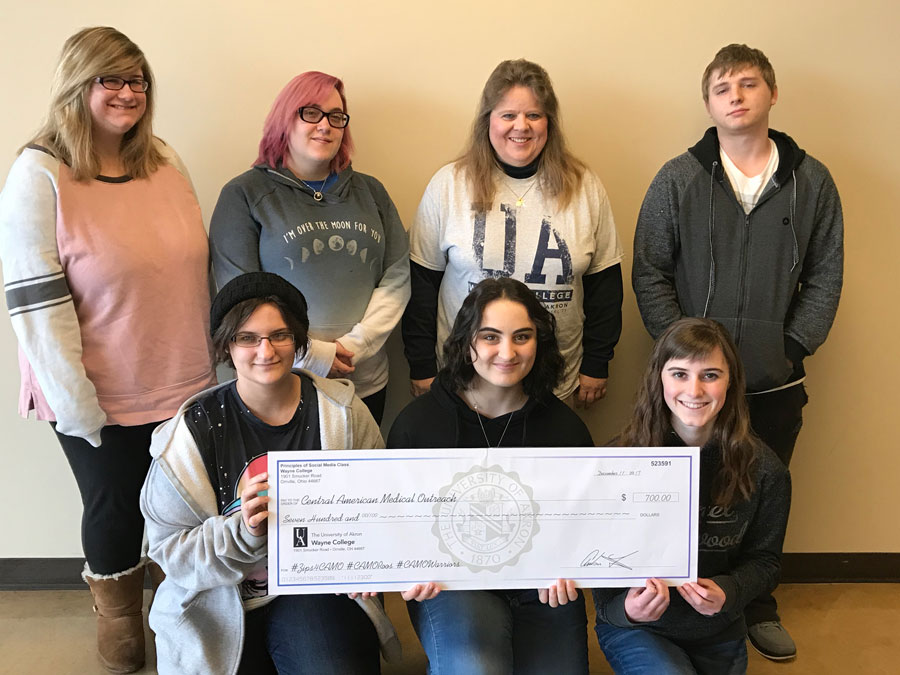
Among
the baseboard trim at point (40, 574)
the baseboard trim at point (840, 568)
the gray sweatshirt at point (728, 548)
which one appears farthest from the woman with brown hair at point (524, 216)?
the baseboard trim at point (40, 574)

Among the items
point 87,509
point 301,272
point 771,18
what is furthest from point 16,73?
point 771,18

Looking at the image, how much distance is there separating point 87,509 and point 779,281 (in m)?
2.02

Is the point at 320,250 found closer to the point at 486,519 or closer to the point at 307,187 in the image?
the point at 307,187

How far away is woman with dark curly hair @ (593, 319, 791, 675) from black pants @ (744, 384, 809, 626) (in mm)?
509

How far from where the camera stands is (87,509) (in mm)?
2035

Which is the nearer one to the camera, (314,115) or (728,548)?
(728,548)

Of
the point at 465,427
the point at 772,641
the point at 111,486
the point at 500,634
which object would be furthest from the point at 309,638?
the point at 772,641

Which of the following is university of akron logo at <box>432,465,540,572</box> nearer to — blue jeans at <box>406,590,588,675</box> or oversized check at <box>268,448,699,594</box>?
oversized check at <box>268,448,699,594</box>

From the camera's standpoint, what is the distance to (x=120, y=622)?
216 cm

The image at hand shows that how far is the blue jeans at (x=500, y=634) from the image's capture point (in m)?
1.58

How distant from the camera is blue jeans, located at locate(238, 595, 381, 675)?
1630 mm

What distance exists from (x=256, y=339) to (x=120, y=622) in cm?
113

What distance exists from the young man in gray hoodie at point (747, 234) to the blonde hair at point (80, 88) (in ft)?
4.84

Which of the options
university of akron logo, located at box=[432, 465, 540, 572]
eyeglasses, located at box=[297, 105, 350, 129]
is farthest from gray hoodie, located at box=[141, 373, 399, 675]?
eyeglasses, located at box=[297, 105, 350, 129]
